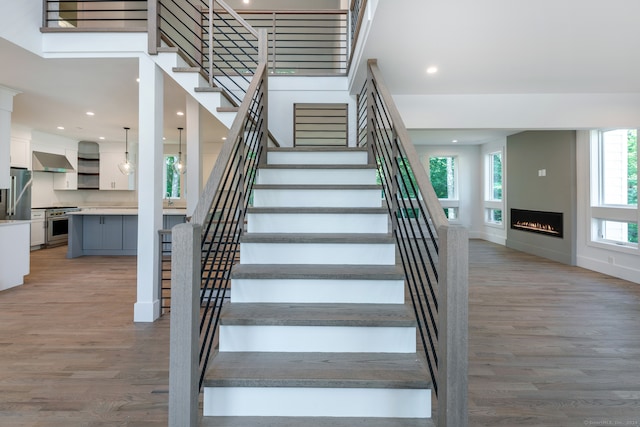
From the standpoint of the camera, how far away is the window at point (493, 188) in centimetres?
891

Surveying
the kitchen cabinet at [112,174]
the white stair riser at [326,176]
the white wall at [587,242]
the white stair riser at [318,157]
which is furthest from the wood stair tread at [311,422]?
the kitchen cabinet at [112,174]

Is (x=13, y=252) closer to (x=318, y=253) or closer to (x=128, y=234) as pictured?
(x=128, y=234)

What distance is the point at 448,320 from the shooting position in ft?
4.33

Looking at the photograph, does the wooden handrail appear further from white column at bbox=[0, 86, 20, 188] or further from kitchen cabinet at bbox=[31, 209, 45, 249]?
kitchen cabinet at bbox=[31, 209, 45, 249]

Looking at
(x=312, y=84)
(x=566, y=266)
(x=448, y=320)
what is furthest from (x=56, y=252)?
(x=566, y=266)

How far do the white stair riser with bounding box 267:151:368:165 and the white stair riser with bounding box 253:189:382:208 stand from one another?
730 mm

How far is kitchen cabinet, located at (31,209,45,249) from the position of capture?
7.16 m

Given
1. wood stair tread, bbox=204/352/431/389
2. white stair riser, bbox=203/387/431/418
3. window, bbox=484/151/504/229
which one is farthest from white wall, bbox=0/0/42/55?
window, bbox=484/151/504/229

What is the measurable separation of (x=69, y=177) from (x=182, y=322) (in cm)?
905

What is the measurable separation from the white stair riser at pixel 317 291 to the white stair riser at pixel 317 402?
1.90 feet

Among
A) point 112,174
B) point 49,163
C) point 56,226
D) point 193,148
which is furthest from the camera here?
point 112,174

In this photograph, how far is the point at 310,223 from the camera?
104 inches

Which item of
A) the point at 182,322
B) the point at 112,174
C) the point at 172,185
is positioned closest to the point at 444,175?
the point at 172,185

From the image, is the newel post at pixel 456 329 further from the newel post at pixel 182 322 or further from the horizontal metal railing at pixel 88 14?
the horizontal metal railing at pixel 88 14
